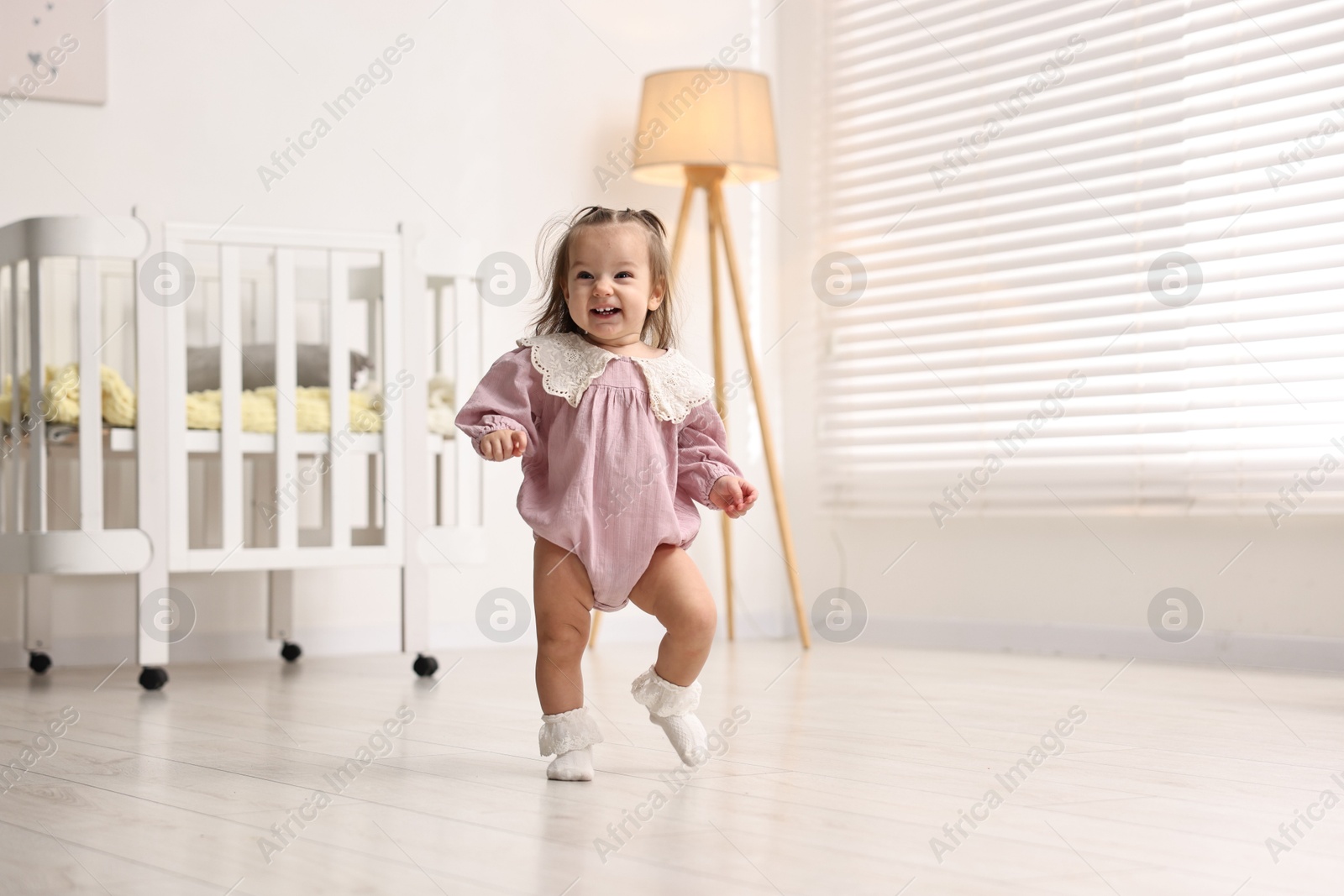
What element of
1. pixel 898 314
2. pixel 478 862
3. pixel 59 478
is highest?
pixel 898 314

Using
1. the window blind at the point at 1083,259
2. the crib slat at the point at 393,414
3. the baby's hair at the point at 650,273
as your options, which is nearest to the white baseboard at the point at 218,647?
the crib slat at the point at 393,414

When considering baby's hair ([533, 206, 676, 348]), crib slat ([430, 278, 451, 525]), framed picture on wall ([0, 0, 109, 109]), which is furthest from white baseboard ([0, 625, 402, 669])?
baby's hair ([533, 206, 676, 348])

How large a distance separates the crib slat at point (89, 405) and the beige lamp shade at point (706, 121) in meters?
1.27

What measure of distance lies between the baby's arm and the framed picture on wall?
73.0 inches

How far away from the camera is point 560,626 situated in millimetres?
1521

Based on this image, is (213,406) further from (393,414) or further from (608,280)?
(608,280)

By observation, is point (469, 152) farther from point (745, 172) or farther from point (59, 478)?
point (59, 478)

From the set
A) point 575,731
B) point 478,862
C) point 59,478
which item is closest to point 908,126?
point 59,478

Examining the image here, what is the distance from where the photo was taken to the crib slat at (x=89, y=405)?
235cm

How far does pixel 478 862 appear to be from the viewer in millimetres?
1092

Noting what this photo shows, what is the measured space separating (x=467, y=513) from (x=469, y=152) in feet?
3.29

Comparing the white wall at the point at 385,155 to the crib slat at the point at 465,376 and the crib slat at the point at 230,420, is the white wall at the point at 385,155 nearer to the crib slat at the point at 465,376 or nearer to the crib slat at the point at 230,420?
the crib slat at the point at 465,376

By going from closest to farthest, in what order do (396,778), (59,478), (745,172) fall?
(396,778)
(59,478)
(745,172)

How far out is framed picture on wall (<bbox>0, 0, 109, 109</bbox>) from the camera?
2.81m
